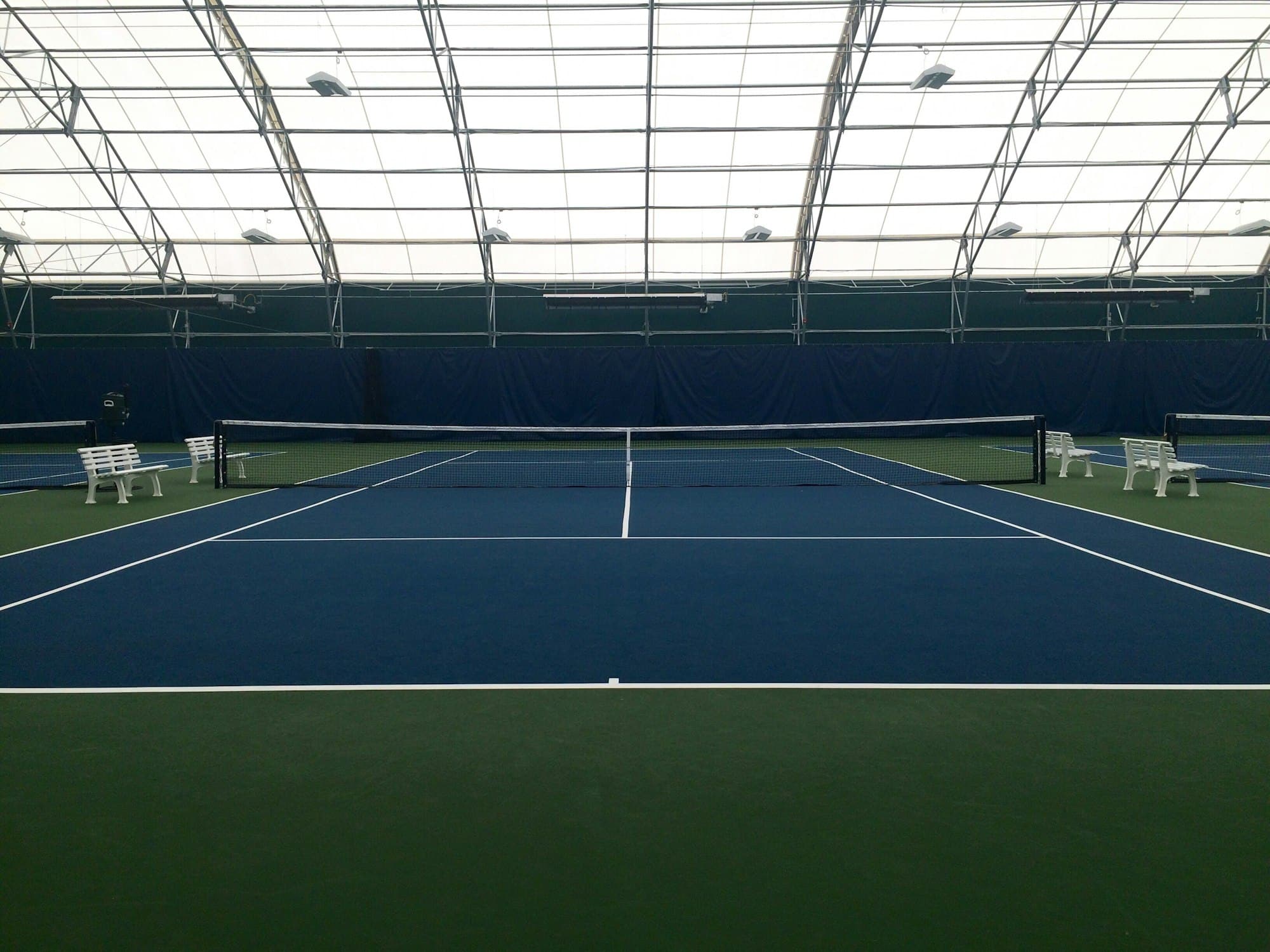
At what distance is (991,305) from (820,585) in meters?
24.1

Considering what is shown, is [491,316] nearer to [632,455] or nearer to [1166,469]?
[632,455]

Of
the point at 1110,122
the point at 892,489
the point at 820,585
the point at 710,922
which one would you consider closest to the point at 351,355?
the point at 892,489

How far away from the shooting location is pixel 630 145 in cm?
2314

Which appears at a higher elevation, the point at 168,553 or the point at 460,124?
the point at 460,124

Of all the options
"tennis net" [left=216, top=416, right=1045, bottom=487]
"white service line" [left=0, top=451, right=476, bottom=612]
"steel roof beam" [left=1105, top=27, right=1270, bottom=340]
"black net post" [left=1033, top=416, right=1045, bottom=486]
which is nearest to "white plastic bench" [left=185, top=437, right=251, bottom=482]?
"tennis net" [left=216, top=416, right=1045, bottom=487]

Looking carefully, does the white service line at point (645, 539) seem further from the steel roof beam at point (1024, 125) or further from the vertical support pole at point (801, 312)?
the vertical support pole at point (801, 312)

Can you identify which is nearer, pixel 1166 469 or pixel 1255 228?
pixel 1166 469

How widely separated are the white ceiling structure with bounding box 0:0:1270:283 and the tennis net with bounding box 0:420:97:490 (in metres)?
4.72

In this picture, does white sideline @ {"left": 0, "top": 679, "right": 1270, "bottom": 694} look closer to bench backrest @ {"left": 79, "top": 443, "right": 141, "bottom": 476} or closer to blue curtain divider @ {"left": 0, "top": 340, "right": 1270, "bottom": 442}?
bench backrest @ {"left": 79, "top": 443, "right": 141, "bottom": 476}

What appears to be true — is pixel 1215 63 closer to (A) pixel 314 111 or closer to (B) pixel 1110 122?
(B) pixel 1110 122

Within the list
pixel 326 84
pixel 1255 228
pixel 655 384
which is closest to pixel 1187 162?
pixel 1255 228

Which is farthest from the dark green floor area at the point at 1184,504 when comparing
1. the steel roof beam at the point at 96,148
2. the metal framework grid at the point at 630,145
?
the steel roof beam at the point at 96,148

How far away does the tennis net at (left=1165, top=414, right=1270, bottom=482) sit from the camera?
43.4 ft

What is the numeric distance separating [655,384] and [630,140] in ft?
21.9
